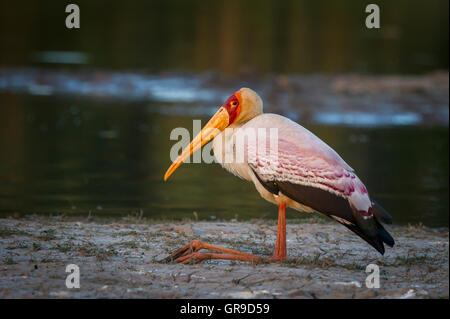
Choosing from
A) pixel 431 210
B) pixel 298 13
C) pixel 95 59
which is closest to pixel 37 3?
pixel 298 13

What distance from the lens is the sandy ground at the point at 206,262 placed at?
5133mm

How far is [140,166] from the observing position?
1141 centimetres

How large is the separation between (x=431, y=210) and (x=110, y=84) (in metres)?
9.93

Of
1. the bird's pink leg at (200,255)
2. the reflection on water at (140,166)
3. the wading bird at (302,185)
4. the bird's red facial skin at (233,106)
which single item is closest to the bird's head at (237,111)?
the bird's red facial skin at (233,106)

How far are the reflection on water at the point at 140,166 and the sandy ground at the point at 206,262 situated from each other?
4.57 ft

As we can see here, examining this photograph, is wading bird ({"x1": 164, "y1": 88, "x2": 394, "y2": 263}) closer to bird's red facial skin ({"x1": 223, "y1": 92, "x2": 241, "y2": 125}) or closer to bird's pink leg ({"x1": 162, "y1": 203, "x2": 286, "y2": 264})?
bird's pink leg ({"x1": 162, "y1": 203, "x2": 286, "y2": 264})

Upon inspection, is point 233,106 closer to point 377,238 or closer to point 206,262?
point 206,262

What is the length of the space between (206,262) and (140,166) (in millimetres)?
5576

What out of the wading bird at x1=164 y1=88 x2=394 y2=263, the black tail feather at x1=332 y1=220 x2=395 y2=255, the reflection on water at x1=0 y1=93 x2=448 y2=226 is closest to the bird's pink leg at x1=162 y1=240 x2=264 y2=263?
the wading bird at x1=164 y1=88 x2=394 y2=263

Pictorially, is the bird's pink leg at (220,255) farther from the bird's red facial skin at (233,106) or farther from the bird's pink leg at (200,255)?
the bird's red facial skin at (233,106)

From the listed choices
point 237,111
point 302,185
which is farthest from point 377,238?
point 237,111

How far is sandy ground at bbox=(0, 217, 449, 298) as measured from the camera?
5.13m

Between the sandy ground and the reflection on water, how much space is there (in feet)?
4.57

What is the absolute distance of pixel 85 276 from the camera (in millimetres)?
5293
